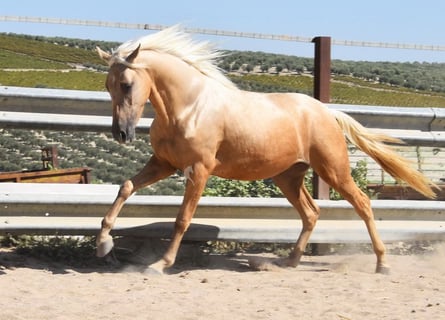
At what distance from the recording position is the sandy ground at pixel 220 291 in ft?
15.6

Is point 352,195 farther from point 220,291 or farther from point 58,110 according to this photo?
point 58,110

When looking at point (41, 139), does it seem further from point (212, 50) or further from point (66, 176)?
point (212, 50)

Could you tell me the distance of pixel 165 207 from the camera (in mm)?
6512

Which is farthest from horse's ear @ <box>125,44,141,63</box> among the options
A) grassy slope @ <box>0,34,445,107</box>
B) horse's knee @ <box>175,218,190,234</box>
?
grassy slope @ <box>0,34,445,107</box>

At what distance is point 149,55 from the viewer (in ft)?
19.9

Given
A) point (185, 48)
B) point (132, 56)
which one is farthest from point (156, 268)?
point (185, 48)

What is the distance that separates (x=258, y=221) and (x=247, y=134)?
85 centimetres

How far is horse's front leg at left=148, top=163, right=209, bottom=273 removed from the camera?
19.7 ft

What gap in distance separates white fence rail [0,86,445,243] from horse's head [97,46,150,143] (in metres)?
0.67

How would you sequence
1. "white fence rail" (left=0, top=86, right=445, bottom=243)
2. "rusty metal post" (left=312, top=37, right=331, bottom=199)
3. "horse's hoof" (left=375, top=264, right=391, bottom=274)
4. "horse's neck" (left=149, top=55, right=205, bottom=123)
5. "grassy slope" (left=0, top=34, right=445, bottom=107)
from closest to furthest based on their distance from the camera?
"horse's neck" (left=149, top=55, right=205, bottom=123), "white fence rail" (left=0, top=86, right=445, bottom=243), "horse's hoof" (left=375, top=264, right=391, bottom=274), "rusty metal post" (left=312, top=37, right=331, bottom=199), "grassy slope" (left=0, top=34, right=445, bottom=107)

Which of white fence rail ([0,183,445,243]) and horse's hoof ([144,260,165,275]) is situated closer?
horse's hoof ([144,260,165,275])

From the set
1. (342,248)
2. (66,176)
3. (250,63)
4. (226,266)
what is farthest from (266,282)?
(250,63)

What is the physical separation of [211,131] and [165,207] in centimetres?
82

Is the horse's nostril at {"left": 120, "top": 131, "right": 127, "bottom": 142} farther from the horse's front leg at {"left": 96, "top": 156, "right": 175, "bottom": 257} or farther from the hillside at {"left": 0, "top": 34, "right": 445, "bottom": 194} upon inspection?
the hillside at {"left": 0, "top": 34, "right": 445, "bottom": 194}
